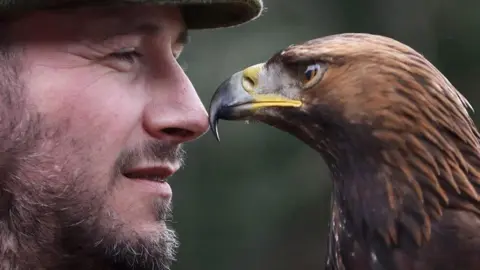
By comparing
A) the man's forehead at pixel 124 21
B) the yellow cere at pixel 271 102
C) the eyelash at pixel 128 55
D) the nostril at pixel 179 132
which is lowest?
the nostril at pixel 179 132

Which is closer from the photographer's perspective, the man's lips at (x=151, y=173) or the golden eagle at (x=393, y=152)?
the golden eagle at (x=393, y=152)

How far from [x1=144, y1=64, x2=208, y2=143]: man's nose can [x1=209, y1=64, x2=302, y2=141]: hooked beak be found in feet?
0.16

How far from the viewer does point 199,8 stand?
265 cm

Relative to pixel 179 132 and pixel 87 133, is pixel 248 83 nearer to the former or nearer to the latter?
pixel 179 132

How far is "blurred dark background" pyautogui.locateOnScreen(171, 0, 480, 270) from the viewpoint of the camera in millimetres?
7082

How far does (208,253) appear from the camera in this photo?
7.53m

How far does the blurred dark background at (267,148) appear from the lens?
7.08 meters

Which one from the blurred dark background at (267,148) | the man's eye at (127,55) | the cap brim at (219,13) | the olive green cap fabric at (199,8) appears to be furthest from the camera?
the blurred dark background at (267,148)

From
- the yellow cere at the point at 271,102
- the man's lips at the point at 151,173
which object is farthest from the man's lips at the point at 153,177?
the yellow cere at the point at 271,102

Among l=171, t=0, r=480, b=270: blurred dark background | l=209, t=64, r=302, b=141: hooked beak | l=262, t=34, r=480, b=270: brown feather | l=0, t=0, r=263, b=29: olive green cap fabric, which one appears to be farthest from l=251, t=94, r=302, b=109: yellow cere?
l=171, t=0, r=480, b=270: blurred dark background

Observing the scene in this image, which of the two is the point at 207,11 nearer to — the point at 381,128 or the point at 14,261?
the point at 381,128

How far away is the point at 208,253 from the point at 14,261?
5.21 meters

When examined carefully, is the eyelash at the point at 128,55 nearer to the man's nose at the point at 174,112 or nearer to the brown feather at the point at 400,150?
the man's nose at the point at 174,112

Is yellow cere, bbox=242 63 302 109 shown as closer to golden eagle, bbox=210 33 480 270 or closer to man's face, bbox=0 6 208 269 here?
golden eagle, bbox=210 33 480 270
